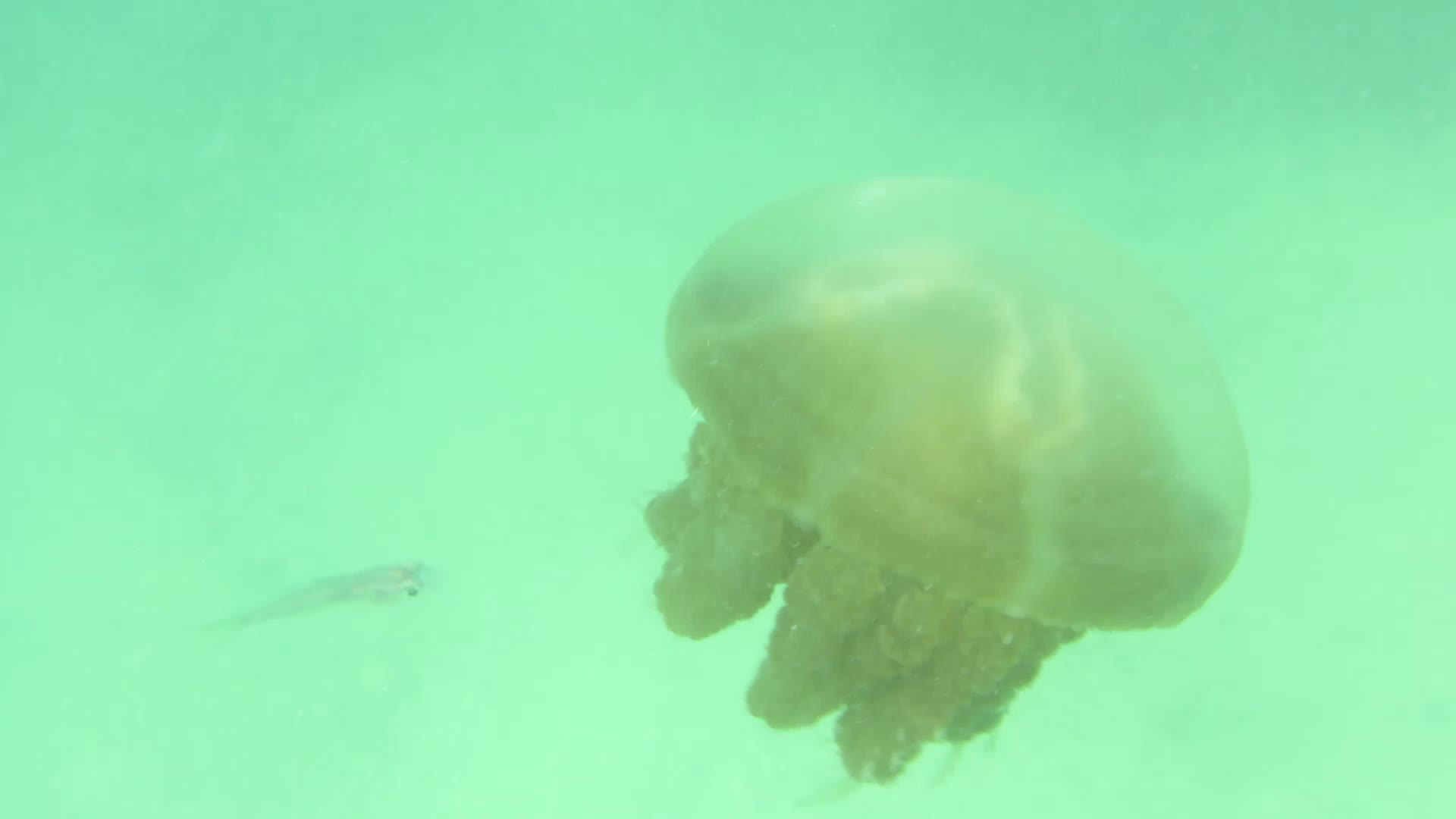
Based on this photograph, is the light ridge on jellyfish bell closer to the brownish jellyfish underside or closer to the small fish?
the brownish jellyfish underside

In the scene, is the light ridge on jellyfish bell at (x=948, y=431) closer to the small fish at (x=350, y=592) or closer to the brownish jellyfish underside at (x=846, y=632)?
the brownish jellyfish underside at (x=846, y=632)

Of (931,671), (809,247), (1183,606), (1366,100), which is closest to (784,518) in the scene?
(931,671)

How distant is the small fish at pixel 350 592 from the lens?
6.20m

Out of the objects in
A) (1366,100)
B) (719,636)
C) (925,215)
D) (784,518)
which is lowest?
(784,518)

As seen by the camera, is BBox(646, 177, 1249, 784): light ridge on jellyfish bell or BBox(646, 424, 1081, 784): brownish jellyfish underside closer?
BBox(646, 177, 1249, 784): light ridge on jellyfish bell

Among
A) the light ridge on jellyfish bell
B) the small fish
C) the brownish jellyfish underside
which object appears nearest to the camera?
the light ridge on jellyfish bell

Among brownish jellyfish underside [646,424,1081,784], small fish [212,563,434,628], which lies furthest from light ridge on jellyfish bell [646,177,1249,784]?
small fish [212,563,434,628]

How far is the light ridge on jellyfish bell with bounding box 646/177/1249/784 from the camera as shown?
254 cm

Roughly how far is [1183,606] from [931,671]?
683mm

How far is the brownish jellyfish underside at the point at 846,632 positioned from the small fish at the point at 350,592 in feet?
10.7

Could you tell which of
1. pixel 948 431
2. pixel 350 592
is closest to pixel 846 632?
pixel 948 431

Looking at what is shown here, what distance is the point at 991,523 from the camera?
2580 millimetres

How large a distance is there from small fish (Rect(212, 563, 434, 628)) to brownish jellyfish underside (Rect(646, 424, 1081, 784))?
129 inches

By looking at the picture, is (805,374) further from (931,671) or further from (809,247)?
(931,671)
